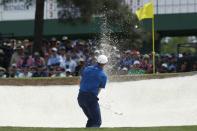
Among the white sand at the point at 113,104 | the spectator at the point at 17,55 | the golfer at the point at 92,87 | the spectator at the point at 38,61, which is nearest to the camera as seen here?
the golfer at the point at 92,87

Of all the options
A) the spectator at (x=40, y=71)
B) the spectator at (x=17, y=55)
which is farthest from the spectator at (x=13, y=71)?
the spectator at (x=40, y=71)

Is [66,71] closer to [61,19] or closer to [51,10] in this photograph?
[61,19]

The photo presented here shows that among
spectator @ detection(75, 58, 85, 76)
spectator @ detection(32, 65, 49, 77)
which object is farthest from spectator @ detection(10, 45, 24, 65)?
spectator @ detection(75, 58, 85, 76)

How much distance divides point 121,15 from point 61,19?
231 cm

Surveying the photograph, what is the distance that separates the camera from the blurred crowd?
66.1 ft

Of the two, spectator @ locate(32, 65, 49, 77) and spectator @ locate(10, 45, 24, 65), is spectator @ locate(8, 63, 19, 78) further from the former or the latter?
spectator @ locate(32, 65, 49, 77)

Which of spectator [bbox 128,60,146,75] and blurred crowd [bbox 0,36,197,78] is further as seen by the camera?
blurred crowd [bbox 0,36,197,78]

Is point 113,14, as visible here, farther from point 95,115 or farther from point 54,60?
point 95,115

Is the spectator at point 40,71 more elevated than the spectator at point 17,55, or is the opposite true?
the spectator at point 17,55

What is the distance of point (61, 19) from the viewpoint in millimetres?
24391

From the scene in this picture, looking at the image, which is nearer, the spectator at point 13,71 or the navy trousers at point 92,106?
the navy trousers at point 92,106

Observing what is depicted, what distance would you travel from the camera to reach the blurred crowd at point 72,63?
20141 millimetres

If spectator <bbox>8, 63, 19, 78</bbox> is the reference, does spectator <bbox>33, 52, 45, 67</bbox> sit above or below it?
above

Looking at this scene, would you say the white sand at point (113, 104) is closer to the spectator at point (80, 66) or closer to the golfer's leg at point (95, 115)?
the golfer's leg at point (95, 115)
